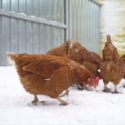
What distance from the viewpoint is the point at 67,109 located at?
11.1 feet

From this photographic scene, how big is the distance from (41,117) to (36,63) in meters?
0.70

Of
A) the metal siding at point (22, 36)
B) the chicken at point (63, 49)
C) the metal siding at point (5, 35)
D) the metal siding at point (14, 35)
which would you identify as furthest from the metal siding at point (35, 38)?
the chicken at point (63, 49)

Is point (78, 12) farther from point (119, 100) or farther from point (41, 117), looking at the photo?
point (41, 117)

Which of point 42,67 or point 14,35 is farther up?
point 14,35

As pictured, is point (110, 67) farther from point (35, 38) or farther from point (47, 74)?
point (35, 38)

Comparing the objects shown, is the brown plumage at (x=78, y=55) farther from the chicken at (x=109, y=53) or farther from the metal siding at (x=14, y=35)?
the metal siding at (x=14, y=35)

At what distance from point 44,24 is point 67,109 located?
21.3ft

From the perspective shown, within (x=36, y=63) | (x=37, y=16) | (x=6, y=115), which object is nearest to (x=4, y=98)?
(x=36, y=63)

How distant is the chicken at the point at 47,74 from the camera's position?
3.49 metres

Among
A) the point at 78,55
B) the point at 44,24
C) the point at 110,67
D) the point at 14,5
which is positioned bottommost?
the point at 110,67

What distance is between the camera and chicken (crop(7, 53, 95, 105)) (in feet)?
11.4

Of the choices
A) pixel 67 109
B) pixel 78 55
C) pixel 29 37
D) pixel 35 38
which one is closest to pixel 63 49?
pixel 78 55

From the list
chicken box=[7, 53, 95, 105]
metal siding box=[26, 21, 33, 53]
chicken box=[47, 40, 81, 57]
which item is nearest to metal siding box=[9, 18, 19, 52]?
metal siding box=[26, 21, 33, 53]

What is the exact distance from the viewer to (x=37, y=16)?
9.26 m
